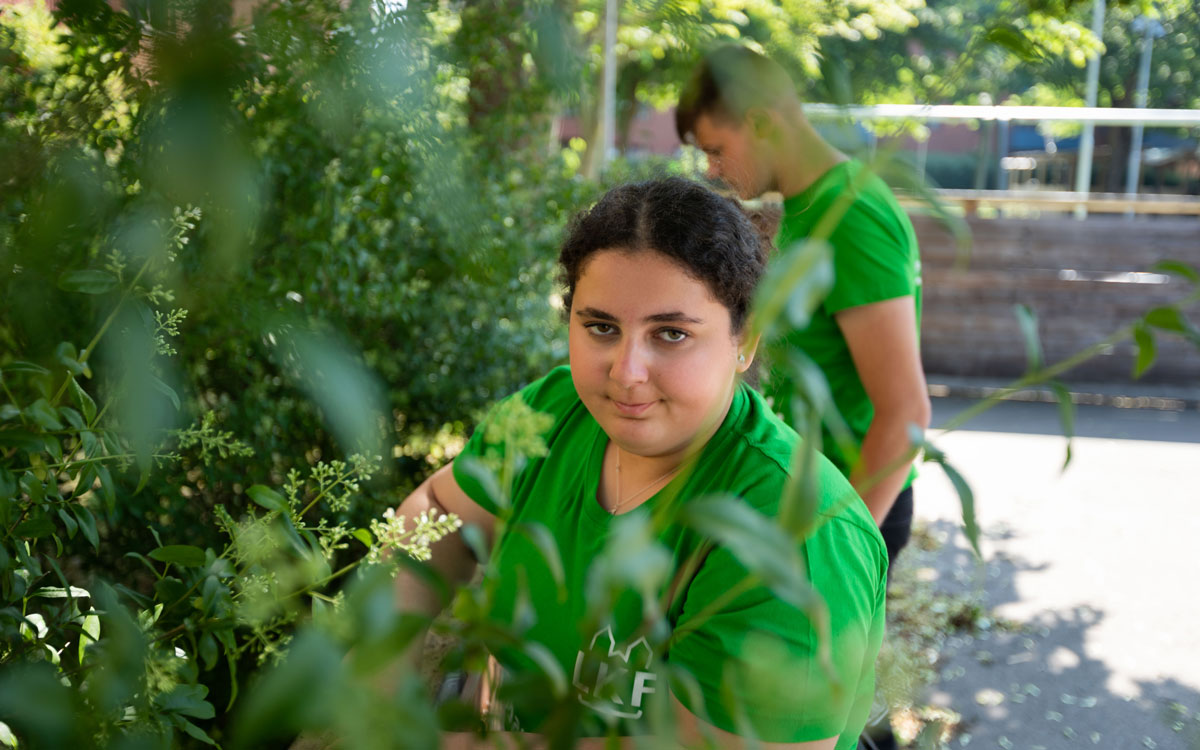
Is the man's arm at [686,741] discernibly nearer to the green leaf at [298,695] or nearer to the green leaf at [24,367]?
the green leaf at [298,695]

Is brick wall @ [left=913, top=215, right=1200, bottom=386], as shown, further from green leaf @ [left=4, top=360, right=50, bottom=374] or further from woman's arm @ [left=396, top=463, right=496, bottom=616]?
green leaf @ [left=4, top=360, right=50, bottom=374]

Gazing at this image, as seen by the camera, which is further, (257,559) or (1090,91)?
(1090,91)

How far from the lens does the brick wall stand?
28.7 ft

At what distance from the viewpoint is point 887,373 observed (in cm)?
223

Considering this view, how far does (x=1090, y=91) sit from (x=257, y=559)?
14.6m

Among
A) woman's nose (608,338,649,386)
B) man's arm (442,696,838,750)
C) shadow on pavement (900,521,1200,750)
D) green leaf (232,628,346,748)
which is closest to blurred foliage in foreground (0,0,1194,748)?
green leaf (232,628,346,748)

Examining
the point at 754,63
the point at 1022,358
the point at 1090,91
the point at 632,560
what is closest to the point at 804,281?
the point at 632,560

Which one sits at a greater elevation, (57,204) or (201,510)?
(57,204)

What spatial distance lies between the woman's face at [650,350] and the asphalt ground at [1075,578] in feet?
4.06

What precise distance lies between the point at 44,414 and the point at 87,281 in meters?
0.17

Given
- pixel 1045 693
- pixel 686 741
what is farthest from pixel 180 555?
pixel 1045 693

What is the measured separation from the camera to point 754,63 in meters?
0.58

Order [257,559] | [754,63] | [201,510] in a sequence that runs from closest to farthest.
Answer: [754,63] < [257,559] < [201,510]

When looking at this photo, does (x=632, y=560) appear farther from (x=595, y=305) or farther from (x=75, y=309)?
(x=75, y=309)
